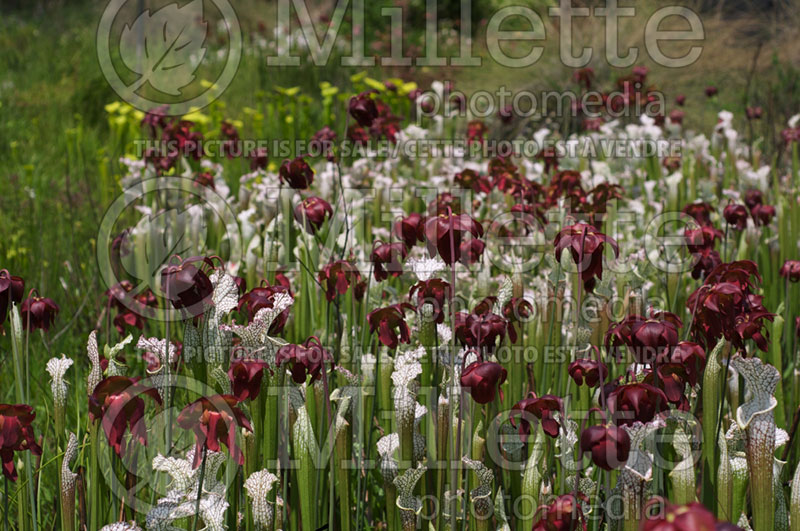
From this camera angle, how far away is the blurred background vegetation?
3.68 m

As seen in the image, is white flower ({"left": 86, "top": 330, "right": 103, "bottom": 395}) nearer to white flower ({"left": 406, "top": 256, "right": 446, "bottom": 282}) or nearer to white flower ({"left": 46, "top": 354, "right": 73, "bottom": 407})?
white flower ({"left": 46, "top": 354, "right": 73, "bottom": 407})

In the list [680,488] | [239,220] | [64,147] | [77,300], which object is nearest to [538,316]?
[680,488]

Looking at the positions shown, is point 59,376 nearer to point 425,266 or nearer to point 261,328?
point 261,328

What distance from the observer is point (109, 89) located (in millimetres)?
7141

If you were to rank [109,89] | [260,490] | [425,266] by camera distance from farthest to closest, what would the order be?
1. [109,89]
2. [425,266]
3. [260,490]

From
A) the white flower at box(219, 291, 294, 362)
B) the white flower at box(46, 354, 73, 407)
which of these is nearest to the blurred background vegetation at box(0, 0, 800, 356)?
the white flower at box(46, 354, 73, 407)

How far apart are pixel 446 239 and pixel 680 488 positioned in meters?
0.59

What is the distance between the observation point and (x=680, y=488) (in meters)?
1.20

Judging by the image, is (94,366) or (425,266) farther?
(425,266)

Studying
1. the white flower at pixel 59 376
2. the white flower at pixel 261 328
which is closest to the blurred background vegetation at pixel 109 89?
the white flower at pixel 59 376

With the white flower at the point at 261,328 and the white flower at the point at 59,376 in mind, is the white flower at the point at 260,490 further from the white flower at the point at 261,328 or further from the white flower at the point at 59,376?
the white flower at the point at 59,376

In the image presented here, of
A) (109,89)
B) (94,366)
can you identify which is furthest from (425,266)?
(109,89)

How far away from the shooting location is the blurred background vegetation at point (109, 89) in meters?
3.68

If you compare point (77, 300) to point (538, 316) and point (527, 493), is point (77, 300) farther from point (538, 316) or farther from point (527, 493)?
point (527, 493)
